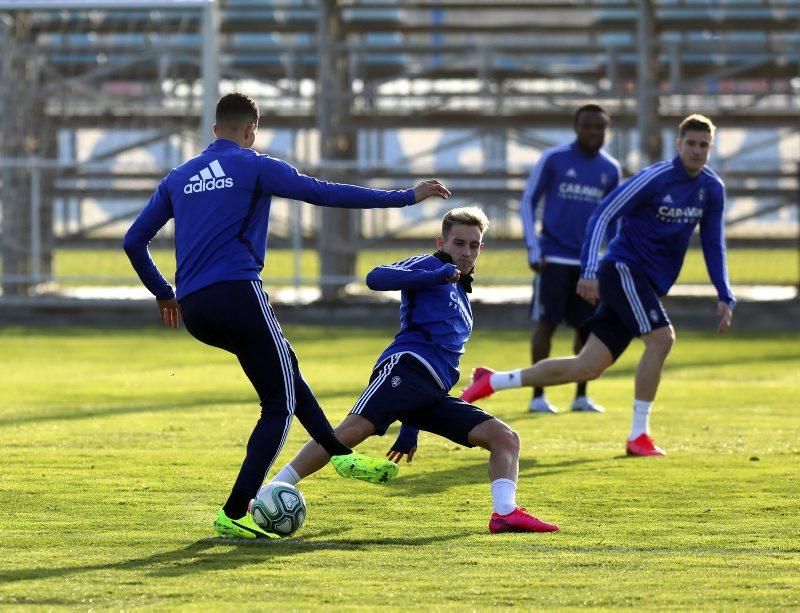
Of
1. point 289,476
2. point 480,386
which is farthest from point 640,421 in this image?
point 289,476

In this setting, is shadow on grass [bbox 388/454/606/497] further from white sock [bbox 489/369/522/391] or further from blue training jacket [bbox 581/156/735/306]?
blue training jacket [bbox 581/156/735/306]

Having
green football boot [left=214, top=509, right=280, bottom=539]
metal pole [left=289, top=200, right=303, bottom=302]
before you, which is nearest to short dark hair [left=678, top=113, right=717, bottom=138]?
green football boot [left=214, top=509, right=280, bottom=539]

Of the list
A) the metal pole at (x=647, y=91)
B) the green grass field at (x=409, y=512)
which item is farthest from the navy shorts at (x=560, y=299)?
the metal pole at (x=647, y=91)

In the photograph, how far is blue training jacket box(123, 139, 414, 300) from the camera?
628cm

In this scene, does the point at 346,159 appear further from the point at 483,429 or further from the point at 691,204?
the point at 483,429

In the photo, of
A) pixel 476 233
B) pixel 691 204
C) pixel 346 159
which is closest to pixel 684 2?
pixel 346 159

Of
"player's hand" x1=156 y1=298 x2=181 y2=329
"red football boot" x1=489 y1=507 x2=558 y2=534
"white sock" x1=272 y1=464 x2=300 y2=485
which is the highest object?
"player's hand" x1=156 y1=298 x2=181 y2=329

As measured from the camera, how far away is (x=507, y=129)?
74.1 ft

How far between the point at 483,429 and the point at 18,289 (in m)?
13.9

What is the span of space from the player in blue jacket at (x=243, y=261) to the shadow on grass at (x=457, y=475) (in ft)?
4.12

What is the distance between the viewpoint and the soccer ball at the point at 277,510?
636 cm

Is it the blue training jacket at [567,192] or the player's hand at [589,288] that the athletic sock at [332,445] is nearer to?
the player's hand at [589,288]

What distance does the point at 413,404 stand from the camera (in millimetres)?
6637

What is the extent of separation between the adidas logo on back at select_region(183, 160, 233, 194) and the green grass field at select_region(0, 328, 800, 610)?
1361mm
